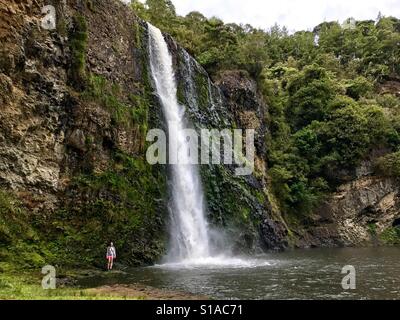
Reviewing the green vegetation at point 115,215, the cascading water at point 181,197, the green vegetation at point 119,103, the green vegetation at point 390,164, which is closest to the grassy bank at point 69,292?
the green vegetation at point 115,215

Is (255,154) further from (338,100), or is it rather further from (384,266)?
(384,266)

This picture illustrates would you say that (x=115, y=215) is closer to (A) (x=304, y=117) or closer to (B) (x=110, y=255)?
(B) (x=110, y=255)

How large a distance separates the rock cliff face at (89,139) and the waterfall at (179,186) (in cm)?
76

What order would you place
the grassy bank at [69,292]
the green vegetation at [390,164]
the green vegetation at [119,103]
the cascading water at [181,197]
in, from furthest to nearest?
the green vegetation at [390,164] < the cascading water at [181,197] < the green vegetation at [119,103] < the grassy bank at [69,292]

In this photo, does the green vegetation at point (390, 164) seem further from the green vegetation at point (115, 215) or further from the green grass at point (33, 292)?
the green grass at point (33, 292)

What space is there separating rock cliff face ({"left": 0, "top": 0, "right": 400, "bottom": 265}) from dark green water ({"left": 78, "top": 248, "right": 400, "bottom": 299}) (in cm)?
310

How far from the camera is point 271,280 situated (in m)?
17.9

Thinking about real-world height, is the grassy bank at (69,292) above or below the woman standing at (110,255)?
below

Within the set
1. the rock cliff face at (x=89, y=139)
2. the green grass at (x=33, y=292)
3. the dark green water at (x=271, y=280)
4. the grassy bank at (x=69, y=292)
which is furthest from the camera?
the rock cliff face at (x=89, y=139)

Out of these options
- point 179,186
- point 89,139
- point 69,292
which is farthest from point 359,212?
point 69,292

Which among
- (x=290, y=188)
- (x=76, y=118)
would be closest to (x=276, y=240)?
(x=290, y=188)

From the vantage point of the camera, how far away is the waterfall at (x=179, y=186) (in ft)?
82.6

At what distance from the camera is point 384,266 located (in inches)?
900

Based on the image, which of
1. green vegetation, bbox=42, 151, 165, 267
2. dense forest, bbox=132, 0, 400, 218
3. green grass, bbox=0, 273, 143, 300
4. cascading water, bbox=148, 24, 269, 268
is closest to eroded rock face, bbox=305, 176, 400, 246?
dense forest, bbox=132, 0, 400, 218
